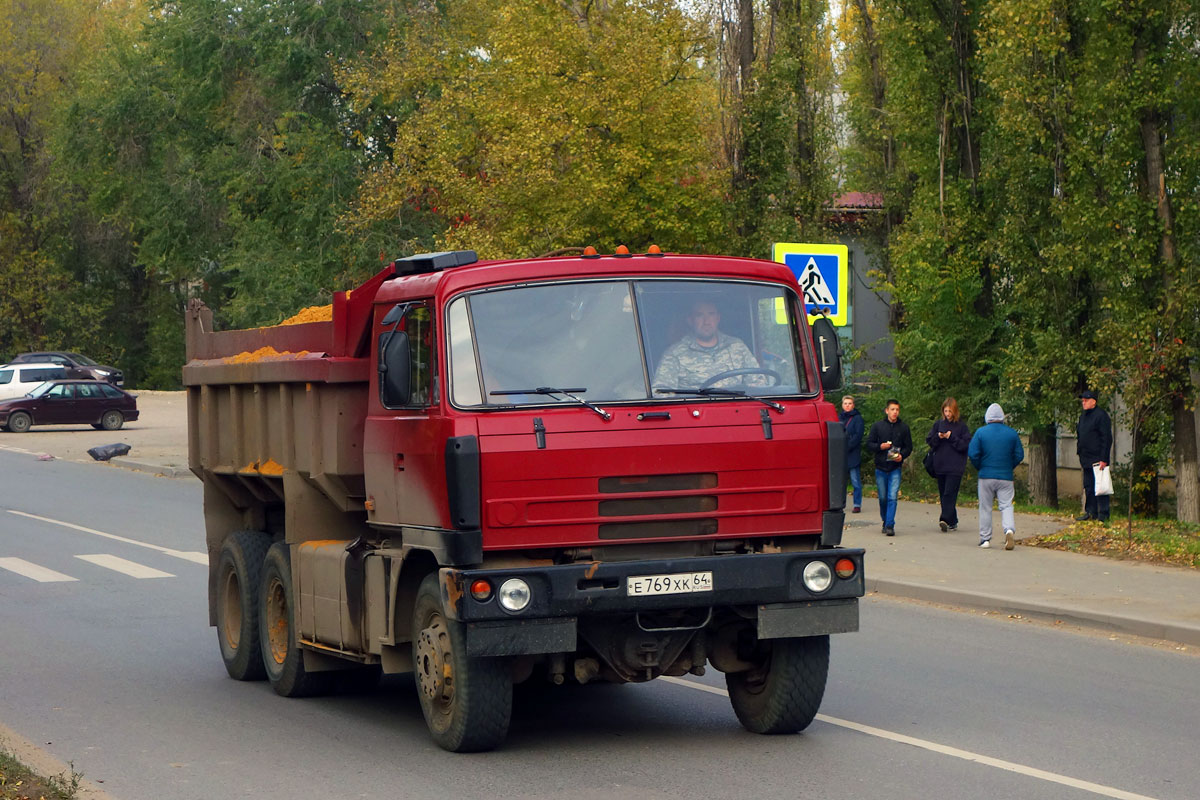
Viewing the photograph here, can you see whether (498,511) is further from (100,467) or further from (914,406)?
(100,467)

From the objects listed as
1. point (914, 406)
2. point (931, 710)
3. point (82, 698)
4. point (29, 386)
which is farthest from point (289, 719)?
point (29, 386)

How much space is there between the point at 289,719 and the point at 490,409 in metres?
2.77

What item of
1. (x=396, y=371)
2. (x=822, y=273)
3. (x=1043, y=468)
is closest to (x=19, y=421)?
(x=1043, y=468)

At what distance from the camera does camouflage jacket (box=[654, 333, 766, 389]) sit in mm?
7922

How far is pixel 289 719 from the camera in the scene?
30.3 ft

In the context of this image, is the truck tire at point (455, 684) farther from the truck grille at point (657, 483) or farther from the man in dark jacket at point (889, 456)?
the man in dark jacket at point (889, 456)

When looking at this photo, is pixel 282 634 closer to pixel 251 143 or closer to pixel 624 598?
pixel 624 598

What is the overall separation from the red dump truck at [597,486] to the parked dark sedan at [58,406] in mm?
41591

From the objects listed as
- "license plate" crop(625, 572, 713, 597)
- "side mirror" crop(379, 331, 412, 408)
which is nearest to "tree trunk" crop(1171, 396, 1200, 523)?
"license plate" crop(625, 572, 713, 597)

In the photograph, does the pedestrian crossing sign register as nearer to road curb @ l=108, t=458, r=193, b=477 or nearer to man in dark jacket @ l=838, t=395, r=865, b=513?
man in dark jacket @ l=838, t=395, r=865, b=513

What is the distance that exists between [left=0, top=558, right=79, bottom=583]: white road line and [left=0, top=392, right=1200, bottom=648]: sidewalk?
27.5ft

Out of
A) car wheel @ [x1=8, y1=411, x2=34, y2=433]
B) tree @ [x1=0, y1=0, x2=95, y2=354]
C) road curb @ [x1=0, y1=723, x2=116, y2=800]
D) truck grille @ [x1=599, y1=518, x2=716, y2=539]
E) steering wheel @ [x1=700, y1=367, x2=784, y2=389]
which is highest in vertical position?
tree @ [x1=0, y1=0, x2=95, y2=354]

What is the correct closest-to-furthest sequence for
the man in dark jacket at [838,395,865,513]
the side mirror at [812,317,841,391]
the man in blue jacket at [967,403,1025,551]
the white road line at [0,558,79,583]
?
the side mirror at [812,317,841,391]
the white road line at [0,558,79,583]
the man in blue jacket at [967,403,1025,551]
the man in dark jacket at [838,395,865,513]

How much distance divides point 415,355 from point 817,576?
2348mm
